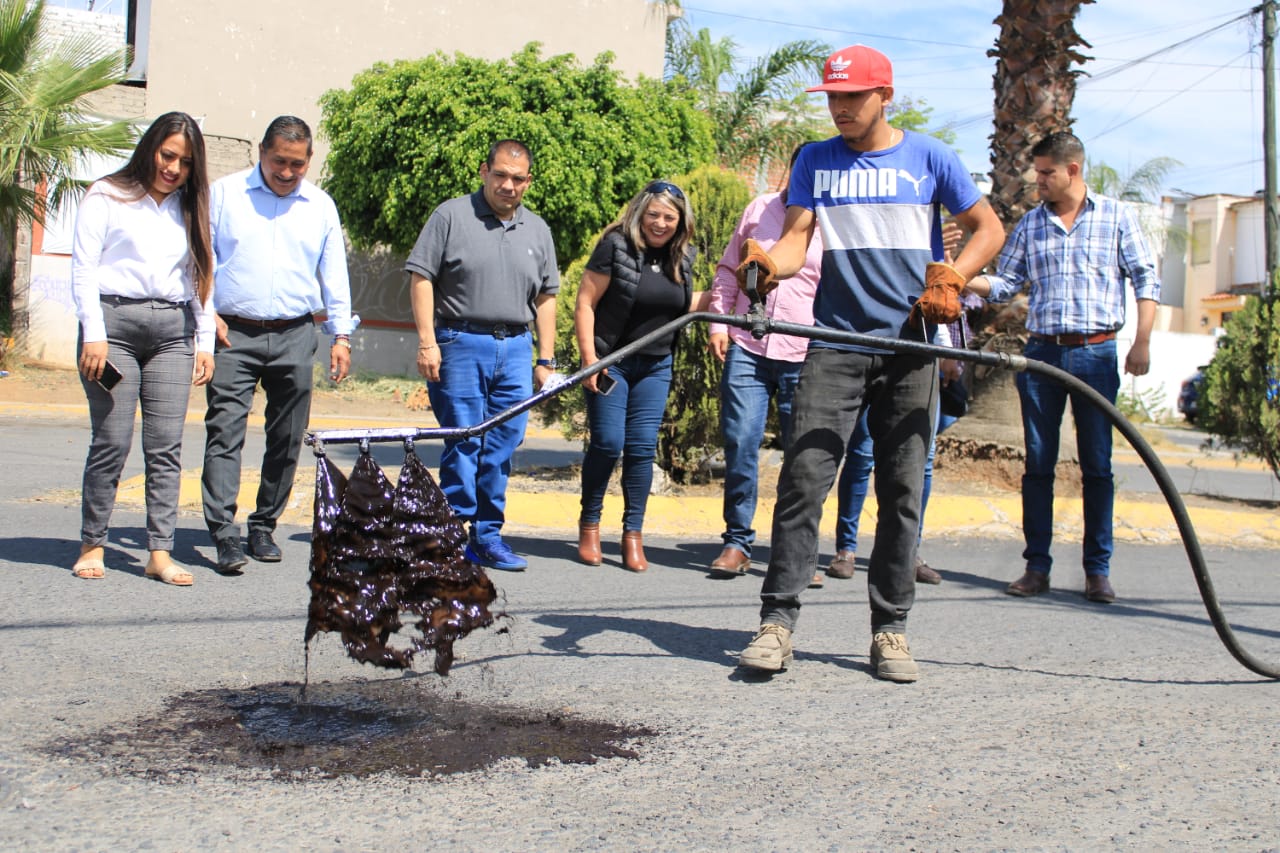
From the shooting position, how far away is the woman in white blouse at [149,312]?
5.00m

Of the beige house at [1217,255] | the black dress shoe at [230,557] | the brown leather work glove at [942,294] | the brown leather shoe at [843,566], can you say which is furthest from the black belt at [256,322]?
the beige house at [1217,255]

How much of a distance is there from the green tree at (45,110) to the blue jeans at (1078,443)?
→ 11.9 meters

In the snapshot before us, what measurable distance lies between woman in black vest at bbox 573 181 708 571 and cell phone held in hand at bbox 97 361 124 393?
6.83ft

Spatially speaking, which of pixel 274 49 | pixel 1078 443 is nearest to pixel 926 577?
pixel 1078 443

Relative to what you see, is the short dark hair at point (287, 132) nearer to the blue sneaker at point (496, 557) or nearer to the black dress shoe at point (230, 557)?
the black dress shoe at point (230, 557)

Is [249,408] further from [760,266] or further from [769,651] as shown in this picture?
[769,651]

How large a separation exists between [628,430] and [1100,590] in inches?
92.6

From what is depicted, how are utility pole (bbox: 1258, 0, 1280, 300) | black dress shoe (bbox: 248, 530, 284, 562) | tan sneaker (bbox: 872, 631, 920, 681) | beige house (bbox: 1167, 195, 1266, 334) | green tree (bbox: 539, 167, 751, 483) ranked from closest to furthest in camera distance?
tan sneaker (bbox: 872, 631, 920, 681) < black dress shoe (bbox: 248, 530, 284, 562) < green tree (bbox: 539, 167, 751, 483) < utility pole (bbox: 1258, 0, 1280, 300) < beige house (bbox: 1167, 195, 1266, 334)

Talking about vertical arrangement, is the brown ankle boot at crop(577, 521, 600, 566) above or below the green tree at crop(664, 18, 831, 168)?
below

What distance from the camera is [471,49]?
84.5 feet

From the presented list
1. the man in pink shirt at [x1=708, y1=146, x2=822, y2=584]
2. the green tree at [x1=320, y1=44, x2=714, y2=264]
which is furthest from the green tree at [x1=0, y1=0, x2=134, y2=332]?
the man in pink shirt at [x1=708, y1=146, x2=822, y2=584]

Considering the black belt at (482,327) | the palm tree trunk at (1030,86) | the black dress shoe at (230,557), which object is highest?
the palm tree trunk at (1030,86)

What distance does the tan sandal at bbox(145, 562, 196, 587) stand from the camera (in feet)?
16.7

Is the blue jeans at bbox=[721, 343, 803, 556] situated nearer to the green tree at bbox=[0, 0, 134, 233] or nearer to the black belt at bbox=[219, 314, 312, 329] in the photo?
the black belt at bbox=[219, 314, 312, 329]
